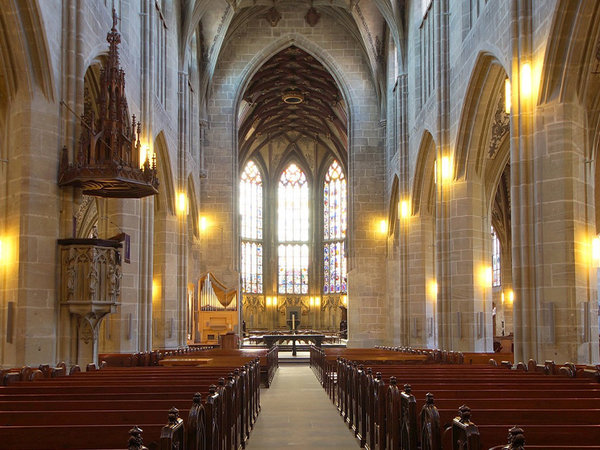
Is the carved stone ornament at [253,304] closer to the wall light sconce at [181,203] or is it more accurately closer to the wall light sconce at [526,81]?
the wall light sconce at [181,203]

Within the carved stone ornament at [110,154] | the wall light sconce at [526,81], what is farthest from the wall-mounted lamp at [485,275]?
the carved stone ornament at [110,154]

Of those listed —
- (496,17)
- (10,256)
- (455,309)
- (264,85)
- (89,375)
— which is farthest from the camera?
(264,85)

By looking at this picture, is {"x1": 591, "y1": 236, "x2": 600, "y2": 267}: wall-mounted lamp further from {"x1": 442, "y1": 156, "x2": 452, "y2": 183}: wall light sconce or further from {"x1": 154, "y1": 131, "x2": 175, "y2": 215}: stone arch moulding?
{"x1": 154, "y1": 131, "x2": 175, "y2": 215}: stone arch moulding

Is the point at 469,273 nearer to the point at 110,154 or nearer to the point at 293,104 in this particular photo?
the point at 110,154

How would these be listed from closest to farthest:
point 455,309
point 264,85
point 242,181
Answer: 1. point 455,309
2. point 264,85
3. point 242,181

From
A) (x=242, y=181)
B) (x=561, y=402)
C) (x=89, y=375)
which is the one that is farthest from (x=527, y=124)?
(x=242, y=181)

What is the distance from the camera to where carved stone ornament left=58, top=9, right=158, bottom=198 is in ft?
38.6

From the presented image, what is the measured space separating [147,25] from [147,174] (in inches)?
308

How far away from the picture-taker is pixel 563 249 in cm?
1208

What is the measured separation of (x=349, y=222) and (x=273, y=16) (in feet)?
32.5

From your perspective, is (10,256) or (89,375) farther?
(10,256)

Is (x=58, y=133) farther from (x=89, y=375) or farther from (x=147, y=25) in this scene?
(x=147, y=25)

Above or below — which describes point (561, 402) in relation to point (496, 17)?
below

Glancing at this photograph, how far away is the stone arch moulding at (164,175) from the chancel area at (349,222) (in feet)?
0.33
